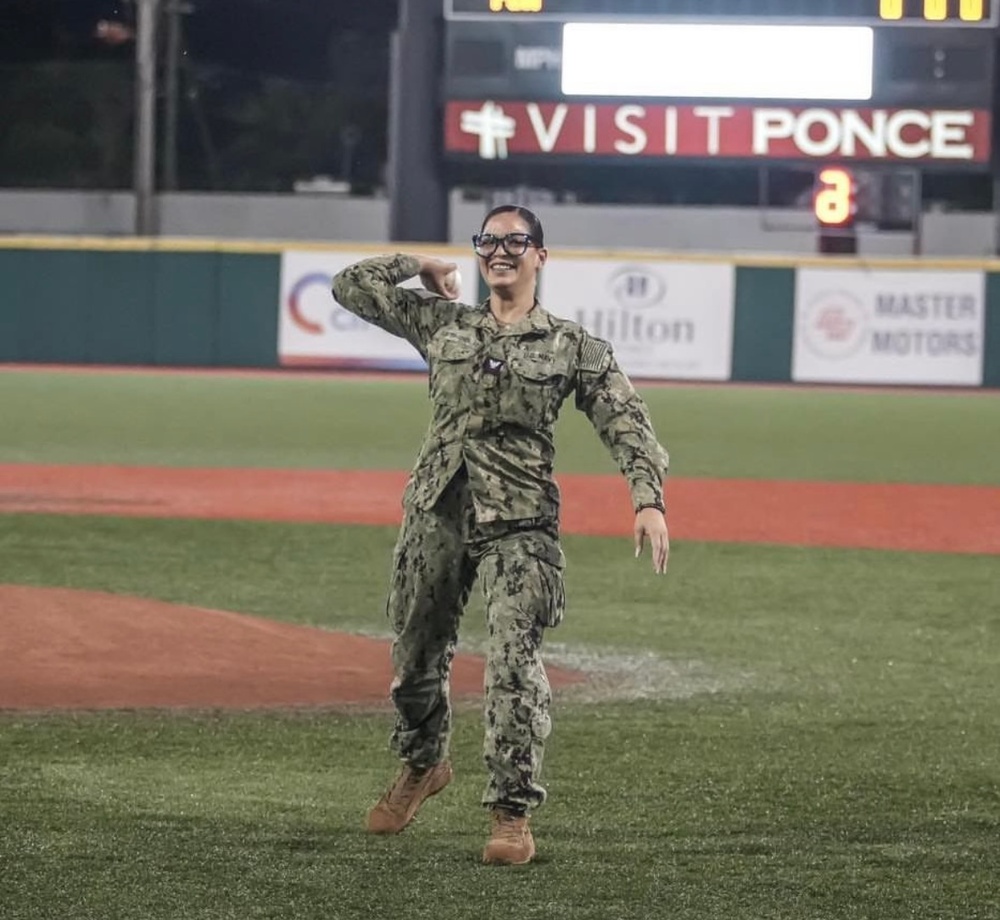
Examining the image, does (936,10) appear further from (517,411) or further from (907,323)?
(517,411)

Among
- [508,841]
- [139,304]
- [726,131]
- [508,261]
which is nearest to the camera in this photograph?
[508,841]

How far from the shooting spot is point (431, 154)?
68.6ft

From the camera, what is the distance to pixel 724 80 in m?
19.7

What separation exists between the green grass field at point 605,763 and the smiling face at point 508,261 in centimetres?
126

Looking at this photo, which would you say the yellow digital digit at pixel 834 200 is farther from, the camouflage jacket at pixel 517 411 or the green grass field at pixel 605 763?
the camouflage jacket at pixel 517 411

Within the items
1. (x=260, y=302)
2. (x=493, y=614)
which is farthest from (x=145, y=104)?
(x=493, y=614)

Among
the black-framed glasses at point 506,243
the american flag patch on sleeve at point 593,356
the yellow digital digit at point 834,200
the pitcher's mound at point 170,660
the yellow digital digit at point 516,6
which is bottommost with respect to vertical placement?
the pitcher's mound at point 170,660

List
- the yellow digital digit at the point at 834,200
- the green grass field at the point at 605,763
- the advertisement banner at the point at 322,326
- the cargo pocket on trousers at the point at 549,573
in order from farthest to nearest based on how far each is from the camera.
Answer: the advertisement banner at the point at 322,326, the yellow digital digit at the point at 834,200, the cargo pocket on trousers at the point at 549,573, the green grass field at the point at 605,763

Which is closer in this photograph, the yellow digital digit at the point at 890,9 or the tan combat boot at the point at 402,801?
the tan combat boot at the point at 402,801

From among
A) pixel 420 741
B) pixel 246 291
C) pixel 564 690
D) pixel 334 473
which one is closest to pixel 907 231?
pixel 246 291

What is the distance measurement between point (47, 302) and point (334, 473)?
951 centimetres

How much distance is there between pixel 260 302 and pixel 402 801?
19139mm

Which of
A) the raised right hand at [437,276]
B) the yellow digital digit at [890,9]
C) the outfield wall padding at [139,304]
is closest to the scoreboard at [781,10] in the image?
the yellow digital digit at [890,9]

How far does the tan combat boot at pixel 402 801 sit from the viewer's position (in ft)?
16.4
